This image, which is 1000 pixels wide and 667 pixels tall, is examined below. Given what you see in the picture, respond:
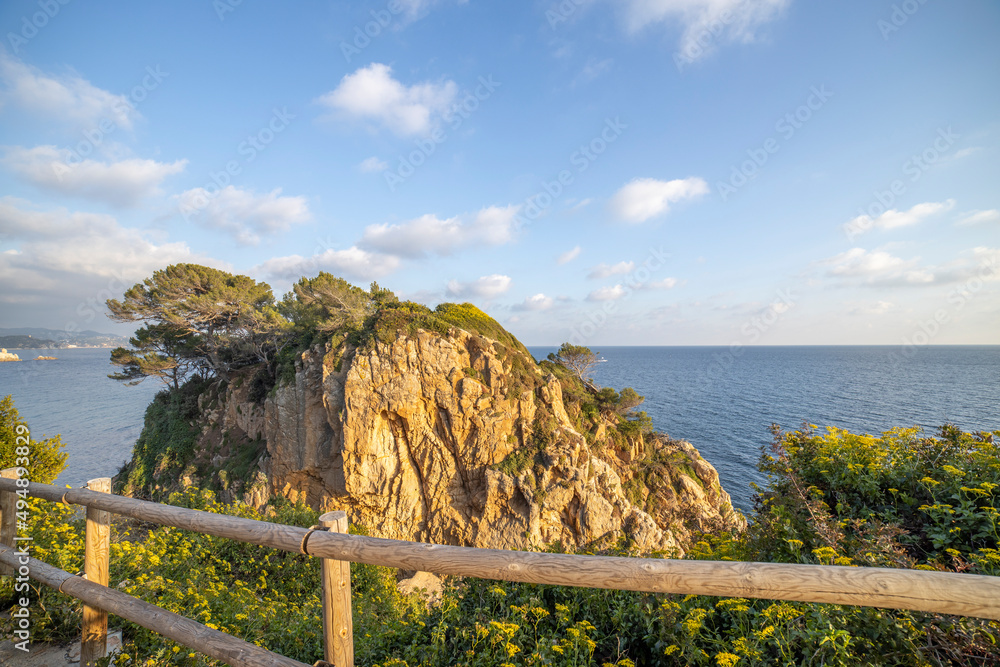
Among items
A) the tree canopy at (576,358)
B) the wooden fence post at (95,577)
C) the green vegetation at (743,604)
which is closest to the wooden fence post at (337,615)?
the green vegetation at (743,604)

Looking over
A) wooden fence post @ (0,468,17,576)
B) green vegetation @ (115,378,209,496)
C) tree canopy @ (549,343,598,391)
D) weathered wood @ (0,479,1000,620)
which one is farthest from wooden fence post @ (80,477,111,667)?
tree canopy @ (549,343,598,391)

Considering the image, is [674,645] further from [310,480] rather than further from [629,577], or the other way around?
[310,480]

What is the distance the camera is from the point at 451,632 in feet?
10.6

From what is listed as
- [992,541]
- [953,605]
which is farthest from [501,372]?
[953,605]

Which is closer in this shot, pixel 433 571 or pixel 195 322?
pixel 433 571

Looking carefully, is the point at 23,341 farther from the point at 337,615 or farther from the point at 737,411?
the point at 737,411

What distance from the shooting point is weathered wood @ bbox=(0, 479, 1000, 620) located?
1585mm

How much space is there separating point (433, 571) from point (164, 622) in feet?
6.63

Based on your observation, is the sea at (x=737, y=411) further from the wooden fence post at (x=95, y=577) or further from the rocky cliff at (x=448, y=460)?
the wooden fence post at (x=95, y=577)

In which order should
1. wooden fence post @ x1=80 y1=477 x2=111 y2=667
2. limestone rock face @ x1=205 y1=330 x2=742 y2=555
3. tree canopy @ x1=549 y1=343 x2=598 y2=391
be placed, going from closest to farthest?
wooden fence post @ x1=80 y1=477 x2=111 y2=667 < limestone rock face @ x1=205 y1=330 x2=742 y2=555 < tree canopy @ x1=549 y1=343 x2=598 y2=391

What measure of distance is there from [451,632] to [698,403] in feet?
156

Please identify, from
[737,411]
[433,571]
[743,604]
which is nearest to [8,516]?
[433,571]

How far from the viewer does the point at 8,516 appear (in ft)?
12.6

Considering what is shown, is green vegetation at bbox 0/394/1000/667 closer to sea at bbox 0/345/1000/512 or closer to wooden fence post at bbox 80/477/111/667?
wooden fence post at bbox 80/477/111/667
